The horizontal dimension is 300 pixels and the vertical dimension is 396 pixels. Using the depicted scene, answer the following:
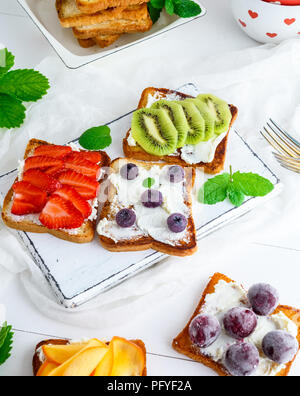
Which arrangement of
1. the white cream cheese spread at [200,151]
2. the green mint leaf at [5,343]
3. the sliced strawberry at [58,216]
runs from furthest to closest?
the white cream cheese spread at [200,151] < the sliced strawberry at [58,216] < the green mint leaf at [5,343]

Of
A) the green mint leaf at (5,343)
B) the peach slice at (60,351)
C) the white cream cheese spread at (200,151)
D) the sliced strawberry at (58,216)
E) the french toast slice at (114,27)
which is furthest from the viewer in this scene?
the french toast slice at (114,27)

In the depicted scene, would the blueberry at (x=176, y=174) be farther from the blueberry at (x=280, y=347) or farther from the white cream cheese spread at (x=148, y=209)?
the blueberry at (x=280, y=347)

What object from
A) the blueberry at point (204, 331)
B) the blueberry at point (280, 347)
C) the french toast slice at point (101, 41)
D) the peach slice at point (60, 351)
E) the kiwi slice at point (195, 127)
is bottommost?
A: the blueberry at point (280, 347)

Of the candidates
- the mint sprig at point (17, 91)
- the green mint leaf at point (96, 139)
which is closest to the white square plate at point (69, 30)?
the mint sprig at point (17, 91)

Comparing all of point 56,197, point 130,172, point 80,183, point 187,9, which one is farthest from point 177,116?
point 187,9

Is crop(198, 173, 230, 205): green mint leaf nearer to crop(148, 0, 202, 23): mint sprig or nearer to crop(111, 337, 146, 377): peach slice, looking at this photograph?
crop(111, 337, 146, 377): peach slice

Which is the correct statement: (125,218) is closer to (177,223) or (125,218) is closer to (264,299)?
(177,223)
